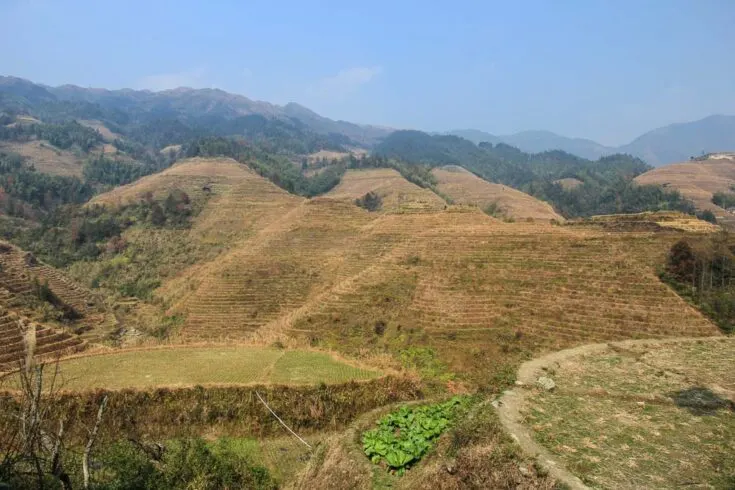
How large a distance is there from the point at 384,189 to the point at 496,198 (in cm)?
1757

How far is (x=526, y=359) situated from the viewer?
9.84 m

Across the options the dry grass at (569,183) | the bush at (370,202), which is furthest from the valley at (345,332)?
the dry grass at (569,183)

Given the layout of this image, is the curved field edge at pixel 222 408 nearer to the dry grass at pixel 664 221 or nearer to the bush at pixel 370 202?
the dry grass at pixel 664 221

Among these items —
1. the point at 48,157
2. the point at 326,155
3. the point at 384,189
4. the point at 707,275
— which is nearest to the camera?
the point at 707,275

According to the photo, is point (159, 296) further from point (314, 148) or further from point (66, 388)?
point (314, 148)

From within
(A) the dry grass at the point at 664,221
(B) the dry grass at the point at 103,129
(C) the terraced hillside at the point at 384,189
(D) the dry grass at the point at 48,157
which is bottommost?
(A) the dry grass at the point at 664,221

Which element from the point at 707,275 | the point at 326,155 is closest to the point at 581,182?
the point at 326,155

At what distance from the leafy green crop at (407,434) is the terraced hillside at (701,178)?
259 ft

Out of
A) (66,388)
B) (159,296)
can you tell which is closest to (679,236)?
(66,388)

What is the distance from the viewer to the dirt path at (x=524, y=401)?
530 cm

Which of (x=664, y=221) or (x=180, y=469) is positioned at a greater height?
(x=664, y=221)

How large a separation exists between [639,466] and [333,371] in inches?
377

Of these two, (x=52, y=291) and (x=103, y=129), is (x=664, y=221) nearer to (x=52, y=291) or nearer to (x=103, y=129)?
(x=52, y=291)

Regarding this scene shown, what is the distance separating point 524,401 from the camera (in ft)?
24.0
